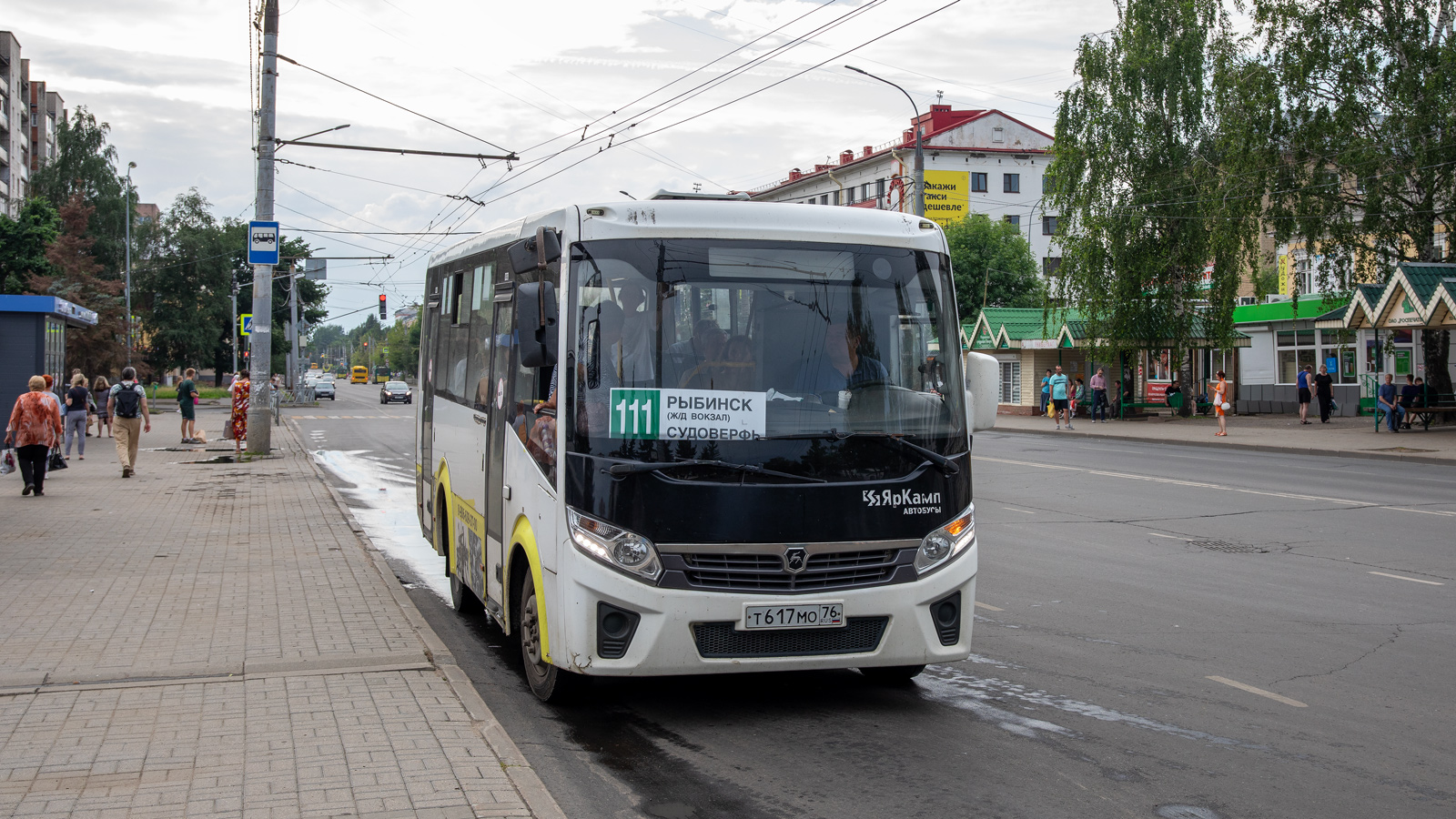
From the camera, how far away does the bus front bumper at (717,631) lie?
17.8 ft

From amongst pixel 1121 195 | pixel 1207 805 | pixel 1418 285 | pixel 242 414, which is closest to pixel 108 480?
pixel 242 414

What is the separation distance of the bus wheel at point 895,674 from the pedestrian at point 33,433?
13.6 metres

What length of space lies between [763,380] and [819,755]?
1.68 metres

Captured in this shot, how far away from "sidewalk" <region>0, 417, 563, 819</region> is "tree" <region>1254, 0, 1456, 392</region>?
30.2 meters

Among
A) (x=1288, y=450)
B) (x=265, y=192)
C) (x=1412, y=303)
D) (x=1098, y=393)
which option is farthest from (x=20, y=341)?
(x=1098, y=393)

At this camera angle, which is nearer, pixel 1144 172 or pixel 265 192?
pixel 265 192

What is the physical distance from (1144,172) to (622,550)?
38.8 m

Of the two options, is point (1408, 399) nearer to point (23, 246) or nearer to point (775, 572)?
point (775, 572)

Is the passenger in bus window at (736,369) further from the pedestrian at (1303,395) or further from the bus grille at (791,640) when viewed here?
the pedestrian at (1303,395)

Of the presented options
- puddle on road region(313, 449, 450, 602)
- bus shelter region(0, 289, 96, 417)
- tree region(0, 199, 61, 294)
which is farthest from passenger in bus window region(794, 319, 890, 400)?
tree region(0, 199, 61, 294)

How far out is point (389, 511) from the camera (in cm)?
Answer: 1573

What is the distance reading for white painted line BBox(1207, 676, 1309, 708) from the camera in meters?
6.07

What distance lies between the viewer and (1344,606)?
8.58 meters

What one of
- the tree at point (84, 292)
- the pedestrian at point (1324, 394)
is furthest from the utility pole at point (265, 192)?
A: the pedestrian at point (1324, 394)
